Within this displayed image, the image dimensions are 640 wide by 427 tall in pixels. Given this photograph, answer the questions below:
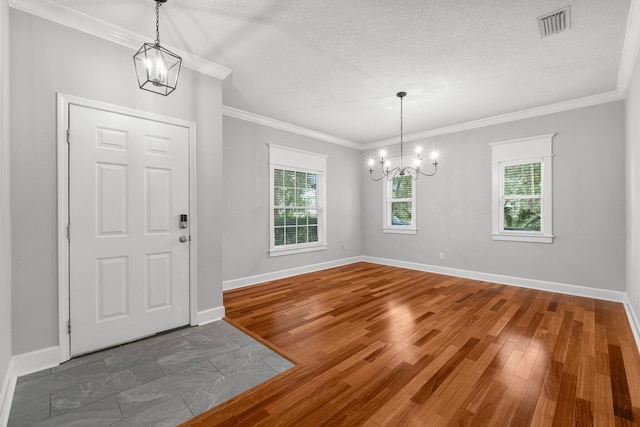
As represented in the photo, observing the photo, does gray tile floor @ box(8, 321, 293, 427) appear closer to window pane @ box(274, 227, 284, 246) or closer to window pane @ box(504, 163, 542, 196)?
window pane @ box(274, 227, 284, 246)

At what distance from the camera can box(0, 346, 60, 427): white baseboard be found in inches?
71.8

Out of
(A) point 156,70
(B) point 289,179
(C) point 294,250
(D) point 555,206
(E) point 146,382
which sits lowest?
(E) point 146,382

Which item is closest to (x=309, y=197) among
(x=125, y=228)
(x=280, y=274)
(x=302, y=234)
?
(x=302, y=234)

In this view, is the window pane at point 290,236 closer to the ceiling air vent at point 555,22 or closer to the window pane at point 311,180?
the window pane at point 311,180

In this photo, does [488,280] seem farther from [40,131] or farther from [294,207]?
[40,131]

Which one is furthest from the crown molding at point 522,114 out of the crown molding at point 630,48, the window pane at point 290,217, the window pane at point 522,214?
the window pane at point 290,217

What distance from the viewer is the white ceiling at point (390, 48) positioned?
2.25 metres

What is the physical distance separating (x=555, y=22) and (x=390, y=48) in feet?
4.43

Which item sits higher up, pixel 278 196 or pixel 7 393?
pixel 278 196

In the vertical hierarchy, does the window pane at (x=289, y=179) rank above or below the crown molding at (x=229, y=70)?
below

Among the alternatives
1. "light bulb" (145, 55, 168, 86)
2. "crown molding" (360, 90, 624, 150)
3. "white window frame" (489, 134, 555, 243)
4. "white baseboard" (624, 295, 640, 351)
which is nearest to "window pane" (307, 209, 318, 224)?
"crown molding" (360, 90, 624, 150)

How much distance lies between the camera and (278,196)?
5176 millimetres

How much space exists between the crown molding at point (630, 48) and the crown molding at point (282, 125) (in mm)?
4241

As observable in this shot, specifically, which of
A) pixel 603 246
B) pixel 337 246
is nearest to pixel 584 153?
pixel 603 246
